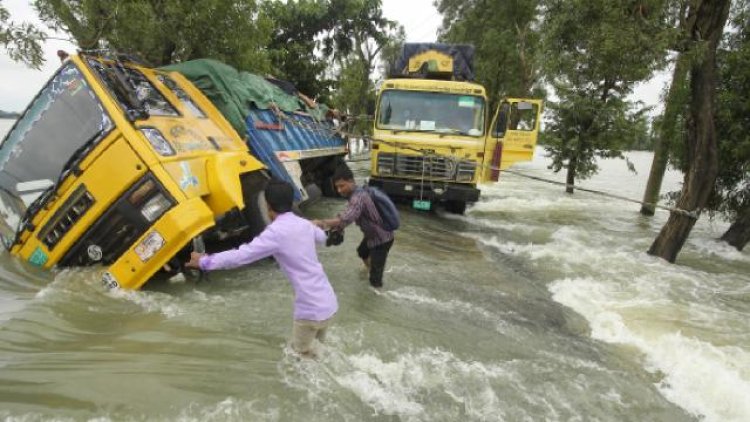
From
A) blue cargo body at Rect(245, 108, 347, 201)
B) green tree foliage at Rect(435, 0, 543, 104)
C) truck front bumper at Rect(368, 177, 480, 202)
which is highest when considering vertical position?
green tree foliage at Rect(435, 0, 543, 104)

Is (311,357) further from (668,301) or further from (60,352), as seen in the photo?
(668,301)

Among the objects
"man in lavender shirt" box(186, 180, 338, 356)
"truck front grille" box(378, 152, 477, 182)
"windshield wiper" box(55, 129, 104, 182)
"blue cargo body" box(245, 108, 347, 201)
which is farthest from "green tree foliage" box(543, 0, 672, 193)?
"windshield wiper" box(55, 129, 104, 182)

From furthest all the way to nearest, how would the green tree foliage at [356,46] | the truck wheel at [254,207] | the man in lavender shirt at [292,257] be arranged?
the green tree foliage at [356,46] < the truck wheel at [254,207] < the man in lavender shirt at [292,257]

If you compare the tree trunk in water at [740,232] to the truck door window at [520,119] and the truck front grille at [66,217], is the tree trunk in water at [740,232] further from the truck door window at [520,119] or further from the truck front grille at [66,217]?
the truck front grille at [66,217]

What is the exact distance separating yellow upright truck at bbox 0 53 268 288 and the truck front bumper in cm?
452

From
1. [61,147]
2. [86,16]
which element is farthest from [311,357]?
[86,16]

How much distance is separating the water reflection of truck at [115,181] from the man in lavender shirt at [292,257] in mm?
1611

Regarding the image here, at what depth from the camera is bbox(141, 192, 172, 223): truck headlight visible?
4.61m

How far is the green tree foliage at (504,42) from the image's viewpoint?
23.7 metres

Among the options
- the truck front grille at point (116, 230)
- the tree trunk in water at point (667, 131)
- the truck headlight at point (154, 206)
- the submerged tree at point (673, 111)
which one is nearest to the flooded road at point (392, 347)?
the truck front grille at point (116, 230)

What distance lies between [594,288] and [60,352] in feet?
19.1

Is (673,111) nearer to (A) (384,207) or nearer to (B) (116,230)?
(A) (384,207)

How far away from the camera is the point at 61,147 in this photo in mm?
5074

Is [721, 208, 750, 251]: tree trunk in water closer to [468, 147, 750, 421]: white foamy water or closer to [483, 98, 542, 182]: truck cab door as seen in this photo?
[468, 147, 750, 421]: white foamy water
